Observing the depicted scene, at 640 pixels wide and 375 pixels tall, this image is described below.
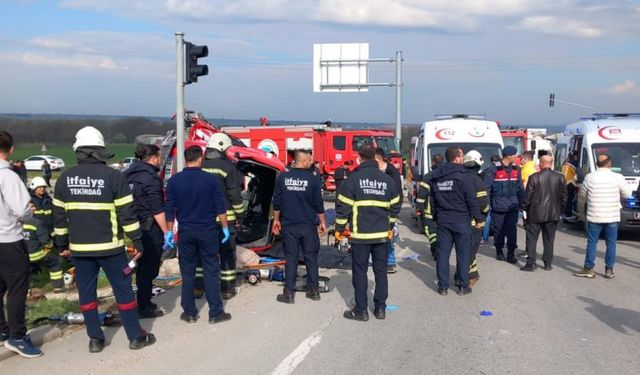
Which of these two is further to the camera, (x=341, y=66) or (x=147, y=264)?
(x=341, y=66)

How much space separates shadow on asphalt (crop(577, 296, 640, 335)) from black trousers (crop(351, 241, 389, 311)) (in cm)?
254

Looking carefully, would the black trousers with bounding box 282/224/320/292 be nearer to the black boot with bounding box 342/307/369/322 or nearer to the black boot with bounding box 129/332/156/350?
the black boot with bounding box 342/307/369/322

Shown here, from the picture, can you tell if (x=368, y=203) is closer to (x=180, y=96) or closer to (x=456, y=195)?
(x=456, y=195)

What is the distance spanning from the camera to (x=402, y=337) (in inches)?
261

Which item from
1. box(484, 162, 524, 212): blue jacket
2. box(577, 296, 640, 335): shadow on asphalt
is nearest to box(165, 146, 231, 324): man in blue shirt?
box(577, 296, 640, 335): shadow on asphalt

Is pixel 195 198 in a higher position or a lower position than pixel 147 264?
higher

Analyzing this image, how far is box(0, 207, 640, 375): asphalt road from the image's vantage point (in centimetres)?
571

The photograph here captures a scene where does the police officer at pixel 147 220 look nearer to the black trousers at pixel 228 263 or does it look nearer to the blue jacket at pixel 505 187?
the black trousers at pixel 228 263

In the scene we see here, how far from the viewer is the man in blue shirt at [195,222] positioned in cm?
691

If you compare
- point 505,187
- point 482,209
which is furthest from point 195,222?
point 505,187

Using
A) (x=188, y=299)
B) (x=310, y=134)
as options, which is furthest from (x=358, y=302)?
(x=310, y=134)

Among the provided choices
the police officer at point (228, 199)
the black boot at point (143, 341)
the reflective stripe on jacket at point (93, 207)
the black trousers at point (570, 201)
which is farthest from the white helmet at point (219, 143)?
the black trousers at point (570, 201)

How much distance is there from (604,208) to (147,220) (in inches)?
260

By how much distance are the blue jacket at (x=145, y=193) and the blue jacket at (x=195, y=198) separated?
22 cm
